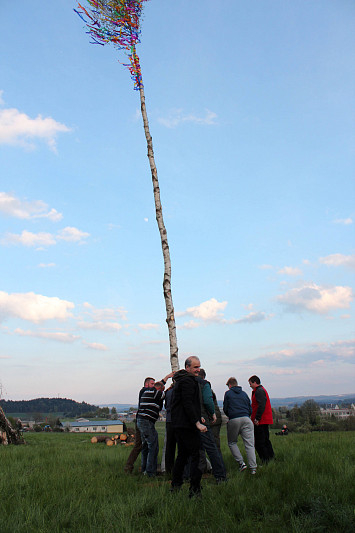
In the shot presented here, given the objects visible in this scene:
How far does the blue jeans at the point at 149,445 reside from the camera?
301 inches

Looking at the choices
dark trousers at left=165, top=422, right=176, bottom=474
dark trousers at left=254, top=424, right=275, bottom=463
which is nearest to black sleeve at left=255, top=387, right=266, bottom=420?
dark trousers at left=254, top=424, right=275, bottom=463

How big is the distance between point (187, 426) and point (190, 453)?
0.39 metres

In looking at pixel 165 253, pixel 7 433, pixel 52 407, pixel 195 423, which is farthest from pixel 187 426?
pixel 52 407

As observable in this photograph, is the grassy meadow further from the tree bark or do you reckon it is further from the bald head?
the tree bark

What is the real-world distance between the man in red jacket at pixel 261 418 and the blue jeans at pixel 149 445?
227 cm

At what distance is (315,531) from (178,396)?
243 cm

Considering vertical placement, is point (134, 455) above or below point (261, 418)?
below

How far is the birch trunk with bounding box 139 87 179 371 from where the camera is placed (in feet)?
30.9

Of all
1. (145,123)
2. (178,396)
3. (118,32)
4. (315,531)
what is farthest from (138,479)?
(118,32)

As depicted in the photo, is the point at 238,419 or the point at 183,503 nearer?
the point at 183,503

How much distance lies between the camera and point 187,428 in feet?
18.0

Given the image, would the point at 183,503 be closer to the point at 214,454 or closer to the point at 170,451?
the point at 214,454

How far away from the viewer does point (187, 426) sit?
5.47 meters

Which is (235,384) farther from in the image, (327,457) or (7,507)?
(7,507)
